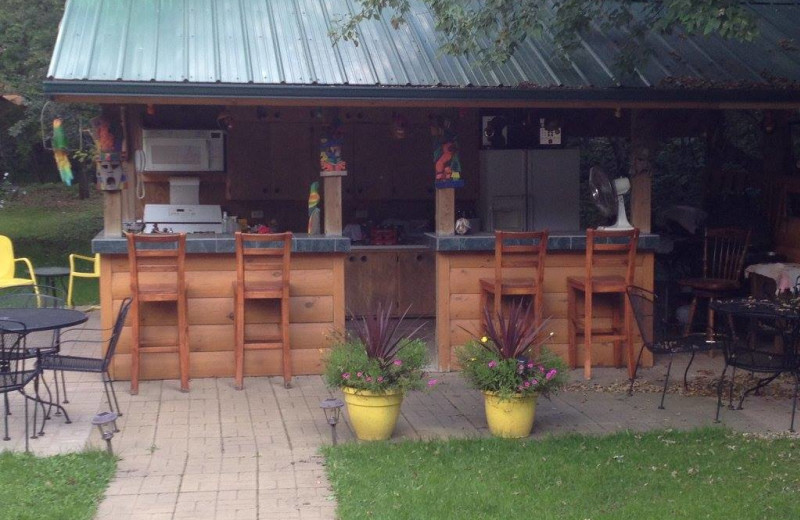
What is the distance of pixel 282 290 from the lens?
7145 millimetres

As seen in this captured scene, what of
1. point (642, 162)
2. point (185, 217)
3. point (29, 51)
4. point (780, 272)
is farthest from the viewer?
point (29, 51)

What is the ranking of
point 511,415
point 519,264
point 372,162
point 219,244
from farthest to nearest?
point 372,162 → point 519,264 → point 219,244 → point 511,415

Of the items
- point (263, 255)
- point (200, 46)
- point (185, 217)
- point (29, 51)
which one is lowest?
point (263, 255)

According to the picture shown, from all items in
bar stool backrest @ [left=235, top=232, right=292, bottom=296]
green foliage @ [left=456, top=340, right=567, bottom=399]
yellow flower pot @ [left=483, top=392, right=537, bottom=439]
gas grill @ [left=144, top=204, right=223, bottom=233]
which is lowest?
yellow flower pot @ [left=483, top=392, right=537, bottom=439]

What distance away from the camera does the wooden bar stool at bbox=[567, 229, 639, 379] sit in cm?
745

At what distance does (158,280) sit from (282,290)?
3.17 ft

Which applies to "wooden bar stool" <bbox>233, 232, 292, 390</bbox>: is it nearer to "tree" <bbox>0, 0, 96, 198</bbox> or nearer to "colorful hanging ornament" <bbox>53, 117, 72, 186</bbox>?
"colorful hanging ornament" <bbox>53, 117, 72, 186</bbox>

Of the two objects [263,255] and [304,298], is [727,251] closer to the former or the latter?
[304,298]

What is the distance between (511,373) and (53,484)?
2.62m

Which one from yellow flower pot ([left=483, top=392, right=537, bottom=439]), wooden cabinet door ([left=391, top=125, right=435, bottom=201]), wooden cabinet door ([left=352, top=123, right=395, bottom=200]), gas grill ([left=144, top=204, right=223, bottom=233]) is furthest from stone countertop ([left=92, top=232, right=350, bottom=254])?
wooden cabinet door ([left=391, top=125, right=435, bottom=201])

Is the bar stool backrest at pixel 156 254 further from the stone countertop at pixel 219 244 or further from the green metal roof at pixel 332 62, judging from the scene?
the green metal roof at pixel 332 62

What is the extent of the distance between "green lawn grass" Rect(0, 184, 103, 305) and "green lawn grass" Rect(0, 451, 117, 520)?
6760mm

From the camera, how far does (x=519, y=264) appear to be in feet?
24.7

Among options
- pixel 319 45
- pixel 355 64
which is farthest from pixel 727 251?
pixel 319 45
